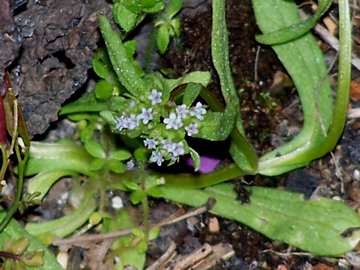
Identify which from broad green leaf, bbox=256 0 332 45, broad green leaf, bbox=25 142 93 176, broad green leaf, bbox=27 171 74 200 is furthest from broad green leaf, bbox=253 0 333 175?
broad green leaf, bbox=27 171 74 200

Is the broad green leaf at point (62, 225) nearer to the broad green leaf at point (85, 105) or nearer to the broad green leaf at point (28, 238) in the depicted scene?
the broad green leaf at point (28, 238)

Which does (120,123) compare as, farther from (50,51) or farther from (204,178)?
(204,178)

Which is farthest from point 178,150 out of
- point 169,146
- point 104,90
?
point 104,90

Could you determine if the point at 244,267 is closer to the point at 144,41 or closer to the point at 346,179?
the point at 346,179

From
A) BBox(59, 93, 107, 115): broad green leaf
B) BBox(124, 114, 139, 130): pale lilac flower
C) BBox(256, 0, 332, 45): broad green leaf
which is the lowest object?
BBox(59, 93, 107, 115): broad green leaf

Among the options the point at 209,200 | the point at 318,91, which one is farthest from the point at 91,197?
the point at 318,91

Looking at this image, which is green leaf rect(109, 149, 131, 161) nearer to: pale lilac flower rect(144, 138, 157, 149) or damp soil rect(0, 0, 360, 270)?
damp soil rect(0, 0, 360, 270)

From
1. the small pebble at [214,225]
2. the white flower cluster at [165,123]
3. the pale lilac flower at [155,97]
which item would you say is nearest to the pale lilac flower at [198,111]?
the white flower cluster at [165,123]
